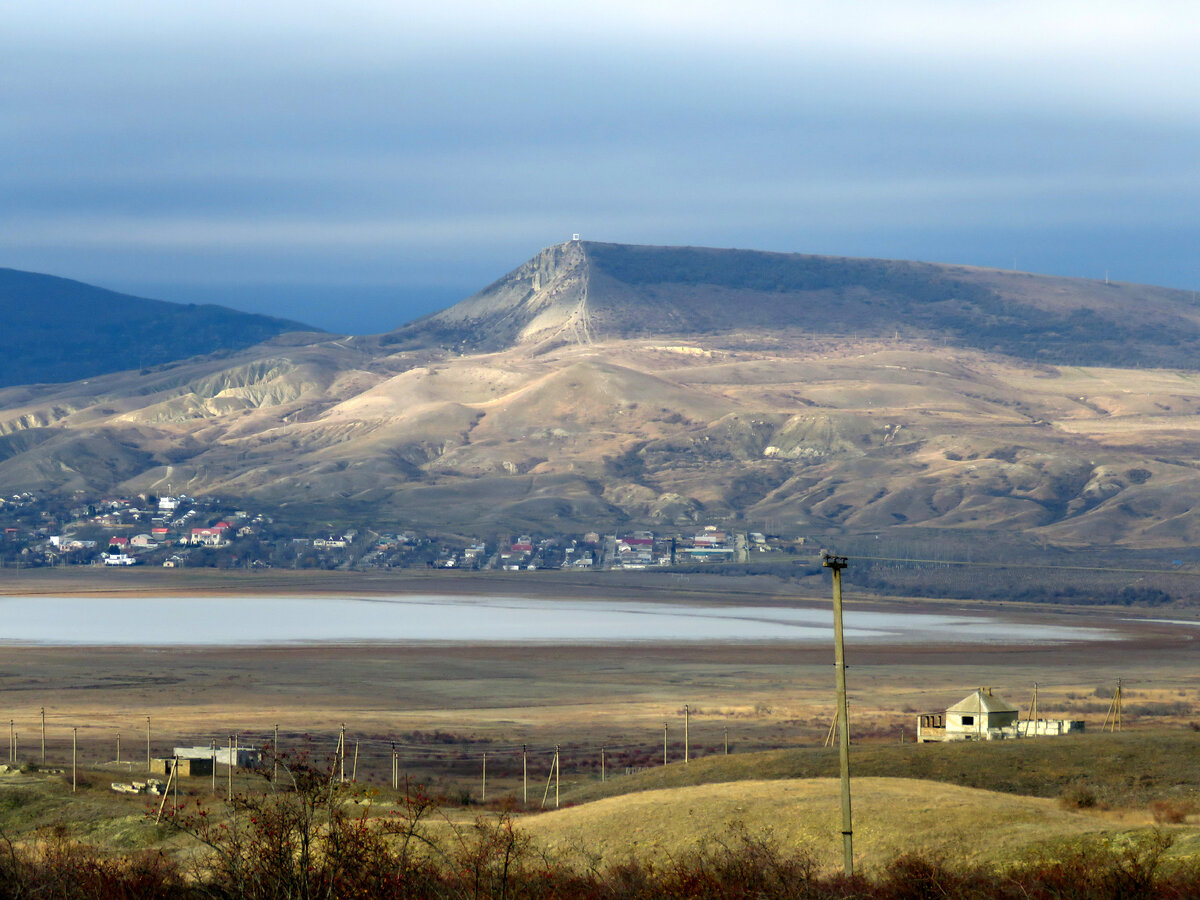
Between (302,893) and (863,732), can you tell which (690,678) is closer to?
(863,732)

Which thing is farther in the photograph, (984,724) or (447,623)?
(447,623)

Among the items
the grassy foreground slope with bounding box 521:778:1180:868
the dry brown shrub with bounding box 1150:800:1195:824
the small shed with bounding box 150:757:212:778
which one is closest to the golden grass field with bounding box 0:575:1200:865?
the grassy foreground slope with bounding box 521:778:1180:868

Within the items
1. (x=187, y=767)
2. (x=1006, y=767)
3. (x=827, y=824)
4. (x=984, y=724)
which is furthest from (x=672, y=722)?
(x=827, y=824)

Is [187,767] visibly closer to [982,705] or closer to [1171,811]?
[982,705]

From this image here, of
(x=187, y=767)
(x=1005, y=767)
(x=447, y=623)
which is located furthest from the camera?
(x=447, y=623)

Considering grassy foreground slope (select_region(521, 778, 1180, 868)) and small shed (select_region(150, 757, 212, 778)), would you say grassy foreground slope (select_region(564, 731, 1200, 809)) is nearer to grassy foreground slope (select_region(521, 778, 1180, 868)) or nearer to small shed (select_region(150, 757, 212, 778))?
grassy foreground slope (select_region(521, 778, 1180, 868))

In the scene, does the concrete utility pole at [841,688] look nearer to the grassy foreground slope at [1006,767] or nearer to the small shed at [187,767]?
the grassy foreground slope at [1006,767]
